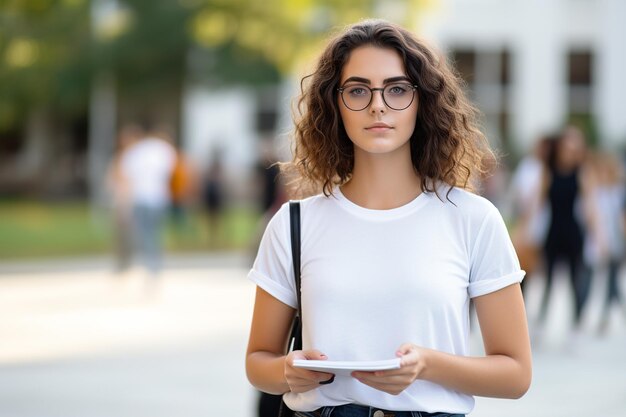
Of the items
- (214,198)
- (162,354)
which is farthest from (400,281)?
(214,198)

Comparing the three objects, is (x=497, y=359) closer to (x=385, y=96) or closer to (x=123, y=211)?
(x=385, y=96)

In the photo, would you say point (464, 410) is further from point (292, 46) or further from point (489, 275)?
point (292, 46)

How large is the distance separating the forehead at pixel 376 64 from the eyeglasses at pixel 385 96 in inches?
1.0

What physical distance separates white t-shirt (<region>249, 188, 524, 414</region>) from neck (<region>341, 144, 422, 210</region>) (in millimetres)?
30

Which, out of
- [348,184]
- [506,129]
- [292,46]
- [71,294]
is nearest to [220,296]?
[71,294]

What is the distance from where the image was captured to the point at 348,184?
10.2 feet

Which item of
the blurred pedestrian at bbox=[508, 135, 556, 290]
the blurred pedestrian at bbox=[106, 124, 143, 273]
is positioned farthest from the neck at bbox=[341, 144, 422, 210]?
the blurred pedestrian at bbox=[106, 124, 143, 273]

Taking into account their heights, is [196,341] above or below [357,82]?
below

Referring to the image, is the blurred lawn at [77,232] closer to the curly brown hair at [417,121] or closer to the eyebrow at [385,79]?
the curly brown hair at [417,121]

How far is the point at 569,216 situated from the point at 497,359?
796 cm

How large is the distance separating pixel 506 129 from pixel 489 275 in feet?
142

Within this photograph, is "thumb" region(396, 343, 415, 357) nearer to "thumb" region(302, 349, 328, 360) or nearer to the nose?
"thumb" region(302, 349, 328, 360)

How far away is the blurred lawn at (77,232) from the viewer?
2309cm

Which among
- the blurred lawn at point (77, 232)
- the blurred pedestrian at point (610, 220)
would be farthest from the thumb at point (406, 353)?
the blurred lawn at point (77, 232)
